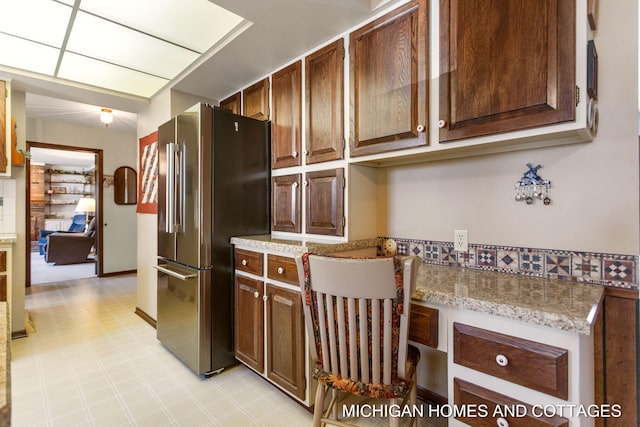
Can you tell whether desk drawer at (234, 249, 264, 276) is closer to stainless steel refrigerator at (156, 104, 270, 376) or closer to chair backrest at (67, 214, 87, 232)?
stainless steel refrigerator at (156, 104, 270, 376)

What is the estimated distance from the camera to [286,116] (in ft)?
7.56

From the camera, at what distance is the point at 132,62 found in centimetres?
256

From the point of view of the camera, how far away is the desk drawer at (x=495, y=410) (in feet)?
3.25

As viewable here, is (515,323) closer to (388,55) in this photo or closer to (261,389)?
(388,55)

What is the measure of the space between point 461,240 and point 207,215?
1613mm

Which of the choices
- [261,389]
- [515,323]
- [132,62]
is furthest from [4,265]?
[515,323]

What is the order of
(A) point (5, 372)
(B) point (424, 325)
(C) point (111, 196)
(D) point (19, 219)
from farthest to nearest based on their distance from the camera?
(C) point (111, 196), (D) point (19, 219), (B) point (424, 325), (A) point (5, 372)

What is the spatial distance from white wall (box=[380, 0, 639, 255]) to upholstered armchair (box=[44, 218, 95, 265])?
281 inches

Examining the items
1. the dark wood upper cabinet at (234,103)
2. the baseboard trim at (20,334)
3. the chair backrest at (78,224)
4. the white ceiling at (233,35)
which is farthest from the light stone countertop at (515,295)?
the chair backrest at (78,224)

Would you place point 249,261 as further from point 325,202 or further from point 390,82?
point 390,82

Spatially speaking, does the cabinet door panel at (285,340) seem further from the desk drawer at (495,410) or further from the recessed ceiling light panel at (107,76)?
the recessed ceiling light panel at (107,76)

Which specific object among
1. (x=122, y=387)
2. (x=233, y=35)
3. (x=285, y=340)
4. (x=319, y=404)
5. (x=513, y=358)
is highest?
(x=233, y=35)

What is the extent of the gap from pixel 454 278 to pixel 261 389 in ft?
4.74

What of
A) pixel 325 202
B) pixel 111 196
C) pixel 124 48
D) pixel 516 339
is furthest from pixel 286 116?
pixel 111 196
